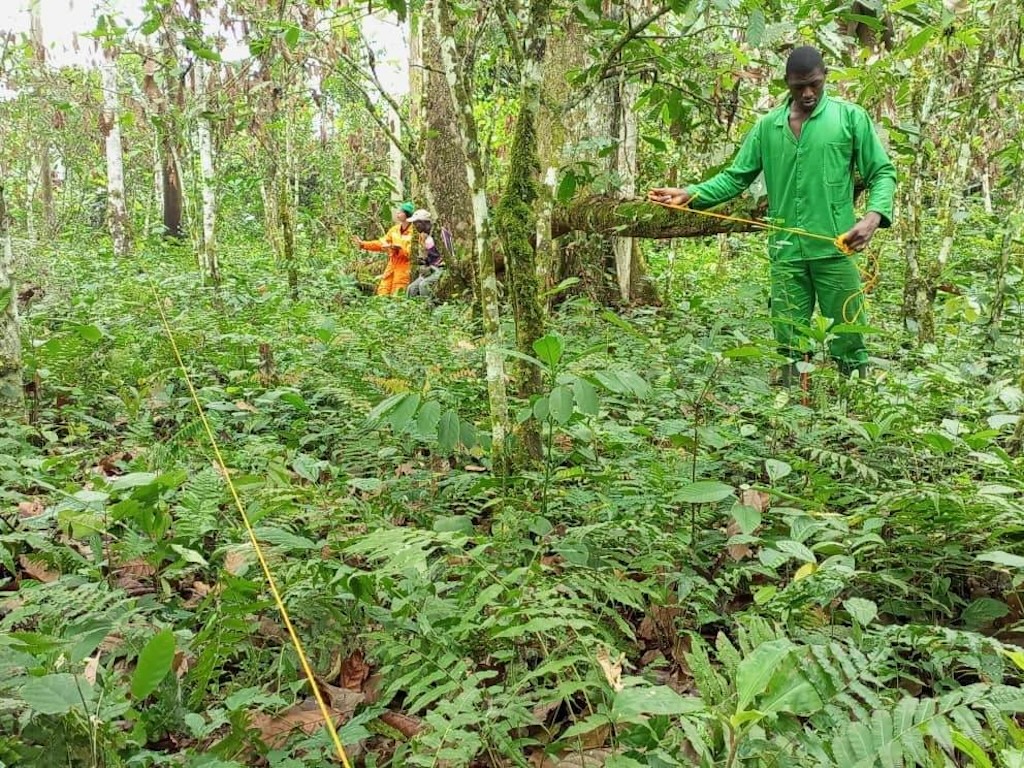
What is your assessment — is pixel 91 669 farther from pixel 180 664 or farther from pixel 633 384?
pixel 633 384

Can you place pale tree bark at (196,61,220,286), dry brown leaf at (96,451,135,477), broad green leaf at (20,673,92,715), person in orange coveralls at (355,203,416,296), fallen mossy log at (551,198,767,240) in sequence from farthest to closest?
person in orange coveralls at (355,203,416,296) → pale tree bark at (196,61,220,286) → fallen mossy log at (551,198,767,240) → dry brown leaf at (96,451,135,477) → broad green leaf at (20,673,92,715)

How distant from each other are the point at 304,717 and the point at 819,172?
3.64 metres

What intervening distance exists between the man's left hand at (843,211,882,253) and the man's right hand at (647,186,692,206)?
0.87m

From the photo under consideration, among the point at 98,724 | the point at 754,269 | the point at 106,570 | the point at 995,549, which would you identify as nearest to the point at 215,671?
the point at 98,724

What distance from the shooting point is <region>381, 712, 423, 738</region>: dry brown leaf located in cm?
199

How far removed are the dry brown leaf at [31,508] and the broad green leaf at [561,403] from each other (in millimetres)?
2093

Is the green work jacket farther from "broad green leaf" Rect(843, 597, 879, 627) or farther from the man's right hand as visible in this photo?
"broad green leaf" Rect(843, 597, 879, 627)

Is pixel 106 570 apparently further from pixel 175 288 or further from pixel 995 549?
pixel 175 288

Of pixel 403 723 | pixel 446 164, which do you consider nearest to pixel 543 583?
pixel 403 723

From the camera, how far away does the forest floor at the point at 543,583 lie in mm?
1625

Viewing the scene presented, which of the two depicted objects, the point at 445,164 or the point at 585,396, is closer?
the point at 585,396

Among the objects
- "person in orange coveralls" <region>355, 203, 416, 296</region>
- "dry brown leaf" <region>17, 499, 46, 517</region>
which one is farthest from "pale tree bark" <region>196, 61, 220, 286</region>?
"dry brown leaf" <region>17, 499, 46, 517</region>

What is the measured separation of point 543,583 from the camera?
209 cm

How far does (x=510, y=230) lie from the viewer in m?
3.09
